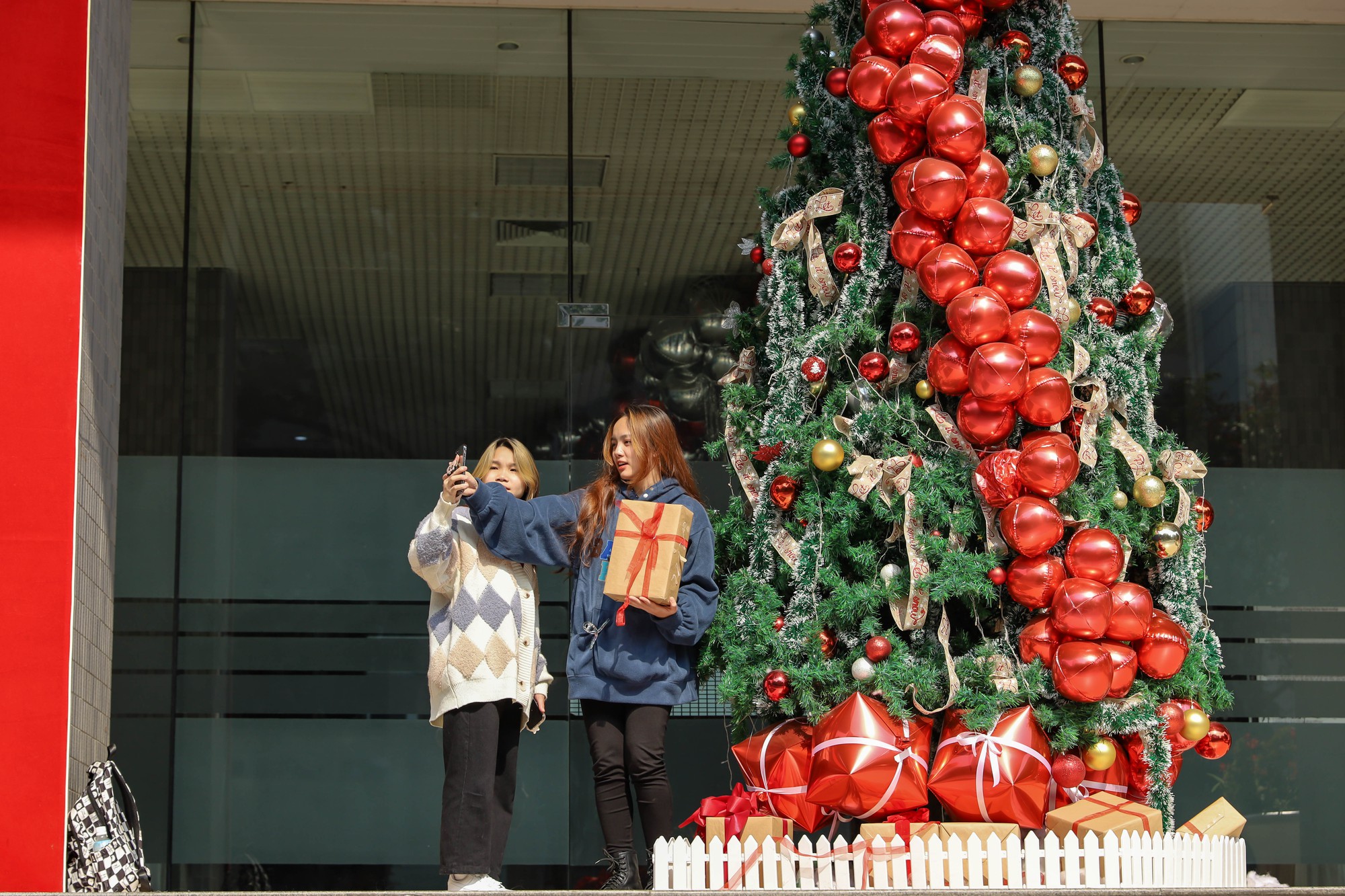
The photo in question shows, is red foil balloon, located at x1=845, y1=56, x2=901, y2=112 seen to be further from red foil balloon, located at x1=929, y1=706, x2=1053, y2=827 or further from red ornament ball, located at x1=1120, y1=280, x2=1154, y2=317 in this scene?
red foil balloon, located at x1=929, y1=706, x2=1053, y2=827

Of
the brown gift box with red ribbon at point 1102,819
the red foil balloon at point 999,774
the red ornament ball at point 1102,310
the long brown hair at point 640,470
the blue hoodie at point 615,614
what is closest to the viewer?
the brown gift box with red ribbon at point 1102,819

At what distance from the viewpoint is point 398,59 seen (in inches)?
302

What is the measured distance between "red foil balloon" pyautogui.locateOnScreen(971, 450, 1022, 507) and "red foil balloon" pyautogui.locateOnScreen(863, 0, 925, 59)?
1.50 meters

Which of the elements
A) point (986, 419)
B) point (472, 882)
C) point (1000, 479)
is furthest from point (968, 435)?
point (472, 882)

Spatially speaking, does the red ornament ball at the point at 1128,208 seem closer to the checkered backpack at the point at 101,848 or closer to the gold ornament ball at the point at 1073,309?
the gold ornament ball at the point at 1073,309

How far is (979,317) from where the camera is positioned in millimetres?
4766

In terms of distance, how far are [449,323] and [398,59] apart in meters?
1.47

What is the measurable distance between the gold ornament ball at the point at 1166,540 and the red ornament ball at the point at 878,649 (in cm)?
103

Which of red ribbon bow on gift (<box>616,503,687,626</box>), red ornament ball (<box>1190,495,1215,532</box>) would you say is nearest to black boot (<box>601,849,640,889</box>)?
red ribbon bow on gift (<box>616,503,687,626</box>)

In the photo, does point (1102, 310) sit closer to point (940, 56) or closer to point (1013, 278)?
point (1013, 278)

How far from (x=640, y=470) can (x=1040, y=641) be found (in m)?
1.59

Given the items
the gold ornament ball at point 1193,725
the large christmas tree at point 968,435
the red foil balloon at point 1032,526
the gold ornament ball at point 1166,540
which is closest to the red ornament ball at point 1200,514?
the large christmas tree at point 968,435

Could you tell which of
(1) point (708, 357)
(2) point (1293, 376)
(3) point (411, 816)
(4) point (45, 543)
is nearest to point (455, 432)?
(1) point (708, 357)

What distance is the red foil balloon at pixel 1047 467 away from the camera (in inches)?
187
